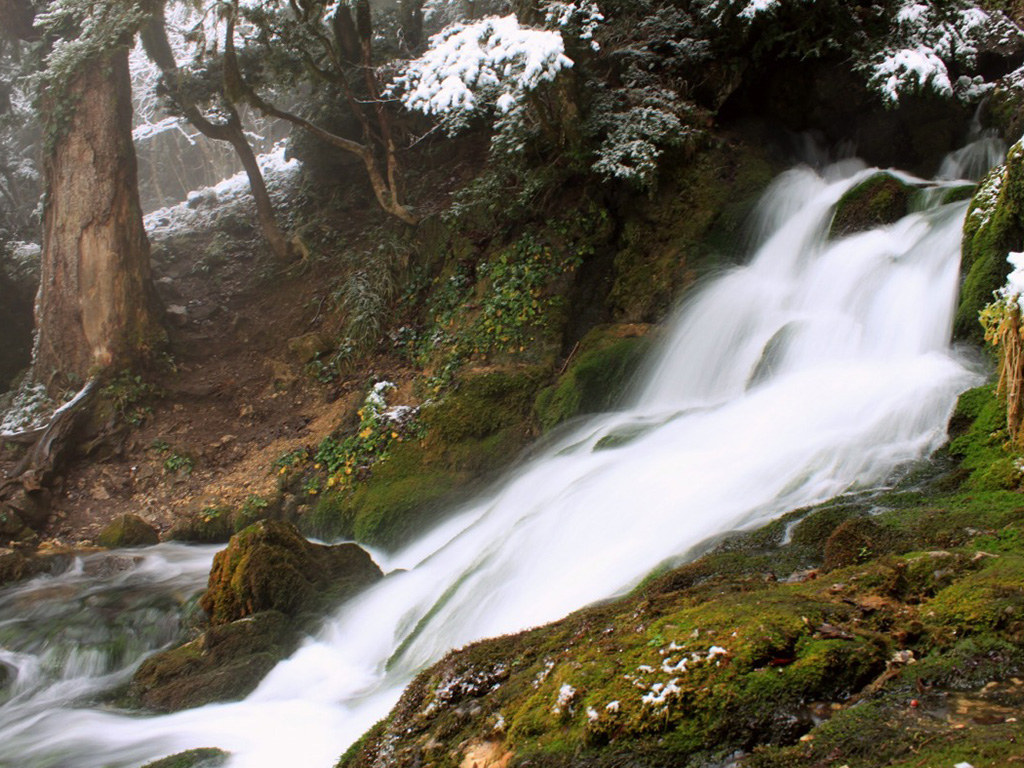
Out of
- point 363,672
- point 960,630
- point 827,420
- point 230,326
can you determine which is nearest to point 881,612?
point 960,630

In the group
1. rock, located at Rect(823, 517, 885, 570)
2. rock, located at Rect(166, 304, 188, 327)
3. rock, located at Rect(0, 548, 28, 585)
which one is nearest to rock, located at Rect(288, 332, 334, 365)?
rock, located at Rect(166, 304, 188, 327)

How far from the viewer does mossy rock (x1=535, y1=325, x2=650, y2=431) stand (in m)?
8.62

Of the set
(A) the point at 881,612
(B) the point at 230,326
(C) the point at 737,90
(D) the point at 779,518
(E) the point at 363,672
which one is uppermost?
(C) the point at 737,90

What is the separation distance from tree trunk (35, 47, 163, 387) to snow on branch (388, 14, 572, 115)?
247 inches

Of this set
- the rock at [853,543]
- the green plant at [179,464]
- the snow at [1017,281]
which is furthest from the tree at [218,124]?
the snow at [1017,281]

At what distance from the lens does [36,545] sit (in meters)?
9.63

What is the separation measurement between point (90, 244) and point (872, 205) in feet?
34.9

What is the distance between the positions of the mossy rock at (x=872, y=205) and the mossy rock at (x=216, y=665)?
6.73m

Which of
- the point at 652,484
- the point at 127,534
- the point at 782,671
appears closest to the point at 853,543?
the point at 782,671

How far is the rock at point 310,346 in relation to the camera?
37.3 ft

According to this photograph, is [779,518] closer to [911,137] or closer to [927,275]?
[927,275]

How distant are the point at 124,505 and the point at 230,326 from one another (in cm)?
375

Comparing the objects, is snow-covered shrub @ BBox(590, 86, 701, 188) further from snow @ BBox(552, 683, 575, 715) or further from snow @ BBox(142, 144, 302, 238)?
snow @ BBox(142, 144, 302, 238)

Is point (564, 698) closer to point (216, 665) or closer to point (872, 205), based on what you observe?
point (216, 665)
